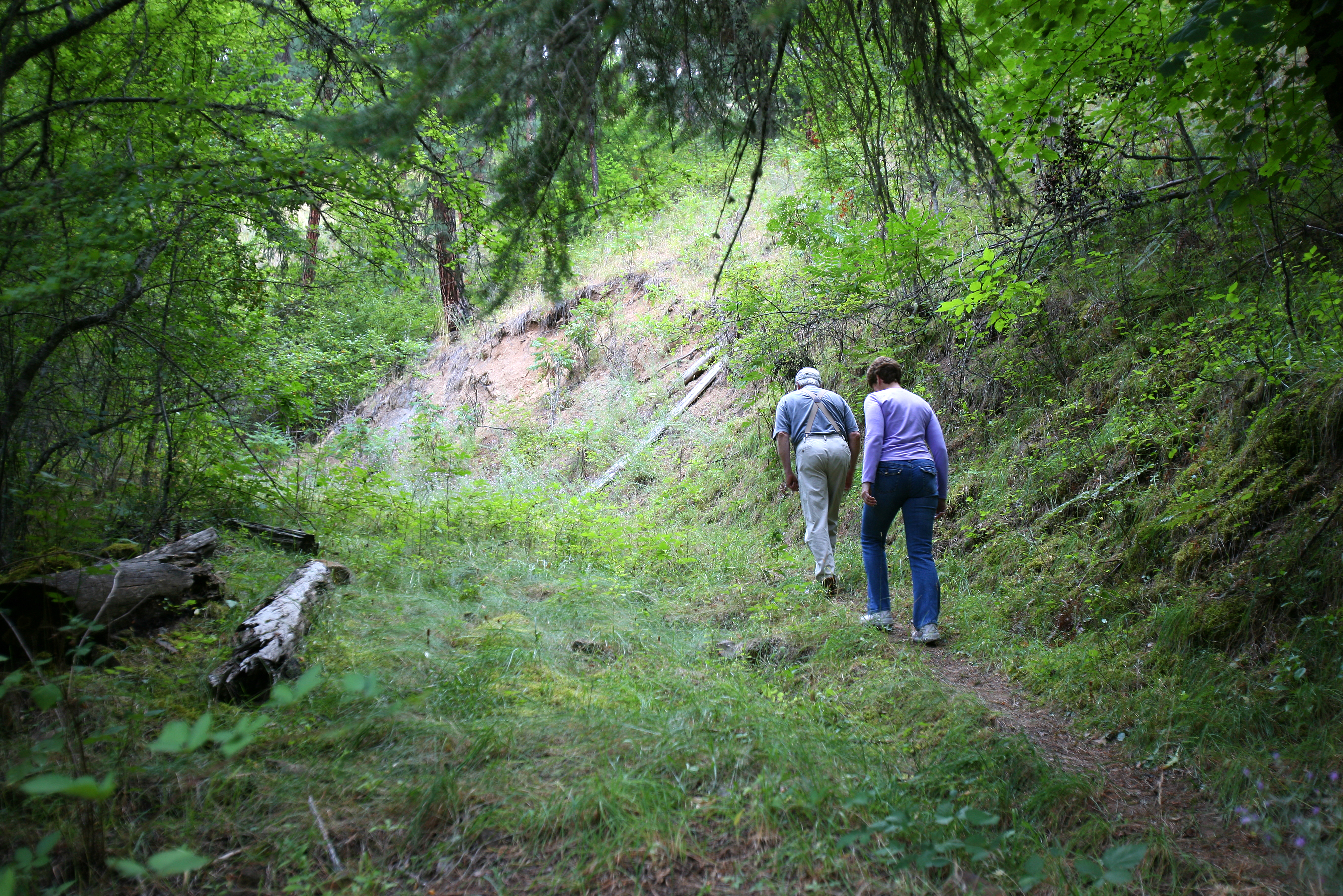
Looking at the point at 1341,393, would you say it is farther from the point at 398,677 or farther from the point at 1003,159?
the point at 398,677

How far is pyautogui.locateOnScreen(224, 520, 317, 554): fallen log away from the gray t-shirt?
4.11 metres

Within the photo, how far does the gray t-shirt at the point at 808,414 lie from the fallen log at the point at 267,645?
12.2 feet

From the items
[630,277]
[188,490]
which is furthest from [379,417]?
[188,490]

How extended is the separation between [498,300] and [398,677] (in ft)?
6.02

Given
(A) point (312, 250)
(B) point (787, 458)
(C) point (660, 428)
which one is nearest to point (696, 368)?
(C) point (660, 428)

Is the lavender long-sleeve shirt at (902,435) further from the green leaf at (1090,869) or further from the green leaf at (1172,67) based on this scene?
the green leaf at (1090,869)

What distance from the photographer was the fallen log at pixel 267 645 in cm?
303

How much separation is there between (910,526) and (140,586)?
458 cm

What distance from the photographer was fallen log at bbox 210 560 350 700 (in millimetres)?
3031

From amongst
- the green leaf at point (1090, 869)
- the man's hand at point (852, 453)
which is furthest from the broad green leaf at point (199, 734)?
the man's hand at point (852, 453)

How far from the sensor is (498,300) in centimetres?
291

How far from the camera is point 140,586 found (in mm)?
3762

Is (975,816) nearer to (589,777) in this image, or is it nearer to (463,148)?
(589,777)

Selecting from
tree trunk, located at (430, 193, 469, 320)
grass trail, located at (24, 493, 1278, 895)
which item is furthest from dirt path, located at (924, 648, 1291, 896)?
tree trunk, located at (430, 193, 469, 320)
